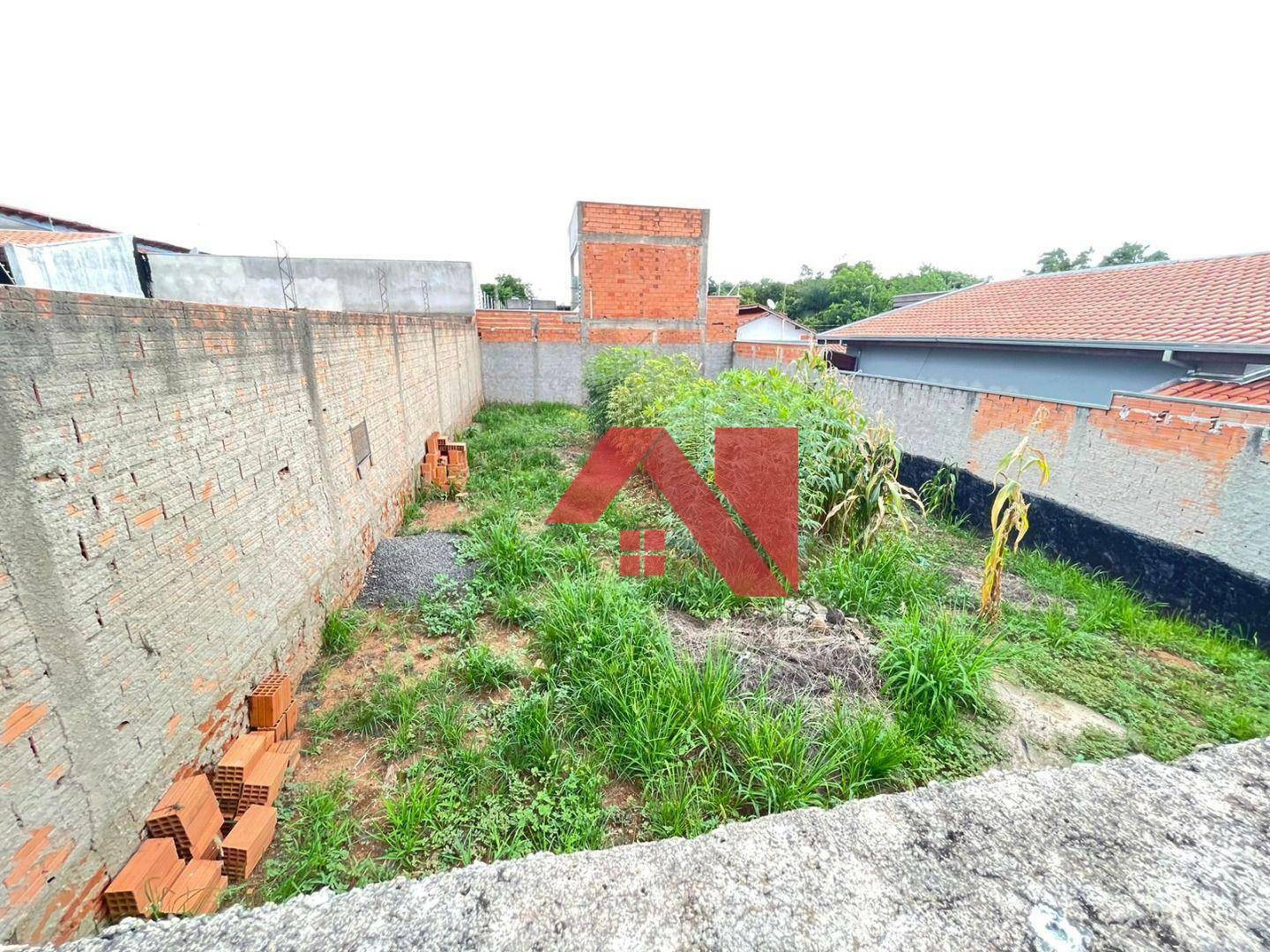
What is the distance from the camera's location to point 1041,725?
2.62 metres

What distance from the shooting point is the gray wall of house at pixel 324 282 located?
1161 cm

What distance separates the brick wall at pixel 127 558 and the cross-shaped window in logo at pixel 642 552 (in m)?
2.29

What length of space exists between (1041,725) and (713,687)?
176 centimetres

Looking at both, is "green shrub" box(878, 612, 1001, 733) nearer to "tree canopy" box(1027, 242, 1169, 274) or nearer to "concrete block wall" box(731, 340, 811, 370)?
"concrete block wall" box(731, 340, 811, 370)

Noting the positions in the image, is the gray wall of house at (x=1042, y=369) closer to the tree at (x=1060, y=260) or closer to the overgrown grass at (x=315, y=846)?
the overgrown grass at (x=315, y=846)

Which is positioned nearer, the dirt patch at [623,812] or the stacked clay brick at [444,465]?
the dirt patch at [623,812]

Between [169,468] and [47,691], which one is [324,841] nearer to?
[47,691]

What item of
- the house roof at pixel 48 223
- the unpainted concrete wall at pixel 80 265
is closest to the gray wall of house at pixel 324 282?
the house roof at pixel 48 223

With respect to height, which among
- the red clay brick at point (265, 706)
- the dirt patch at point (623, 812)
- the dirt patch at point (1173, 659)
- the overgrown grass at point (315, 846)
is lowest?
the dirt patch at point (1173, 659)

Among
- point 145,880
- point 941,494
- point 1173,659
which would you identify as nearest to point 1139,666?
point 1173,659

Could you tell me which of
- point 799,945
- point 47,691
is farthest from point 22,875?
point 799,945

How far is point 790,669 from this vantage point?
9.44 feet

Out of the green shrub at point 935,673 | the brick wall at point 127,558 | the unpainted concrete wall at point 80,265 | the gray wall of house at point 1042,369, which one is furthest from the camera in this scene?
the gray wall of house at point 1042,369

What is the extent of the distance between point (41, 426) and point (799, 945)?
8.27 feet
